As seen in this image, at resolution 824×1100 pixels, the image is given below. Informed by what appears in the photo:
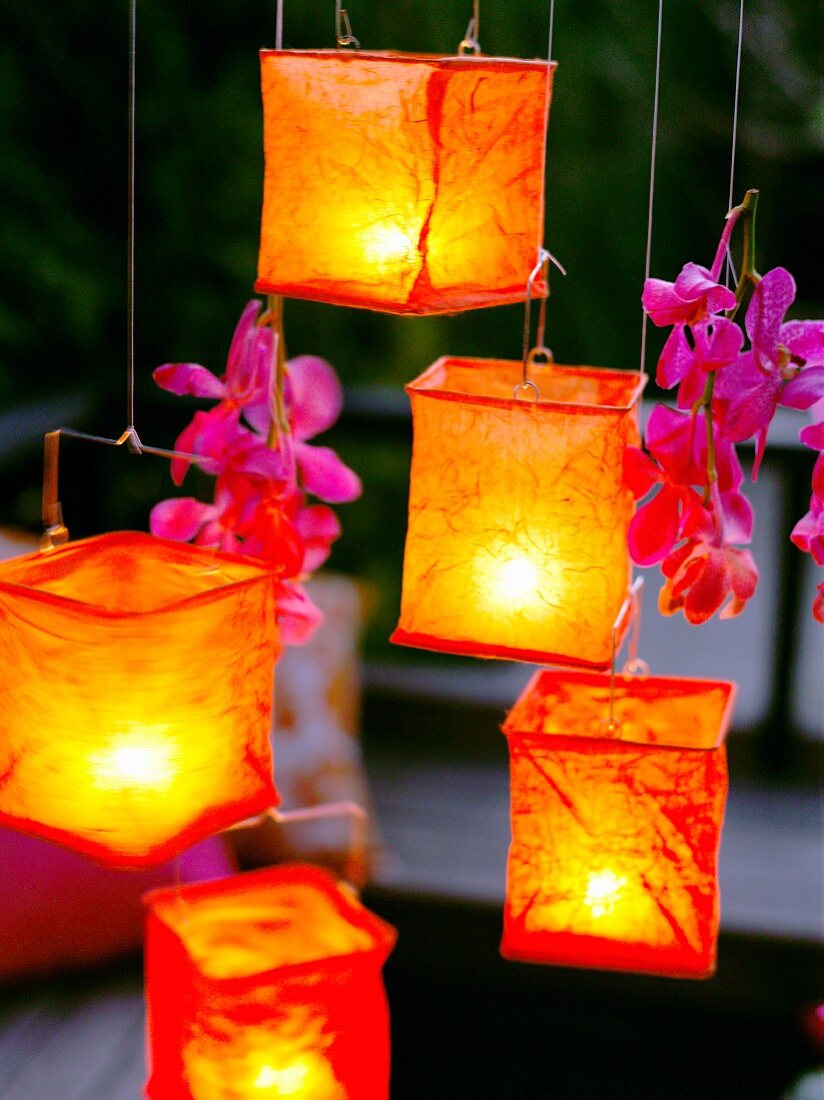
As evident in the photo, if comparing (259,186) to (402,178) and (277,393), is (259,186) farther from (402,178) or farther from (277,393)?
(402,178)

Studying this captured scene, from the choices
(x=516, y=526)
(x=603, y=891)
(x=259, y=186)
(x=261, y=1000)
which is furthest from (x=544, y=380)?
(x=259, y=186)

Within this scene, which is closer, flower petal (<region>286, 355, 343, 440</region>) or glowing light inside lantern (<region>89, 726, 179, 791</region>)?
glowing light inside lantern (<region>89, 726, 179, 791</region>)

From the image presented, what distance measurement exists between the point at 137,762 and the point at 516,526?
33 centimetres

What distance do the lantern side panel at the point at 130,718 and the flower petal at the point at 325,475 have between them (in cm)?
21

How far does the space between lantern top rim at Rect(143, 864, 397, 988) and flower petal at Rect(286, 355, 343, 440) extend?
15.1 inches

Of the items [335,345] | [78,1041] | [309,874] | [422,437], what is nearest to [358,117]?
[422,437]

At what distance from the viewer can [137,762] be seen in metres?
1.06

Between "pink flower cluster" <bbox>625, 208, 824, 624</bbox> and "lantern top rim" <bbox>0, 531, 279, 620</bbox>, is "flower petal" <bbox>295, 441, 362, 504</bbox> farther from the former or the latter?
"pink flower cluster" <bbox>625, 208, 824, 624</bbox>

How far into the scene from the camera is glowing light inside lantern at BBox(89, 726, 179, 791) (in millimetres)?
1053

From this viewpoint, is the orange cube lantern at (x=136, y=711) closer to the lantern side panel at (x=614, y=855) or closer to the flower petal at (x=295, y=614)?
the flower petal at (x=295, y=614)

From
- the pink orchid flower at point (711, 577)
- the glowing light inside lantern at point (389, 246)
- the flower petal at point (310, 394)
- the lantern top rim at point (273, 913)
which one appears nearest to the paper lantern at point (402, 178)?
the glowing light inside lantern at point (389, 246)

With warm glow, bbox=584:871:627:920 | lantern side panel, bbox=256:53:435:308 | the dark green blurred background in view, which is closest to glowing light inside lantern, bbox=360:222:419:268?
lantern side panel, bbox=256:53:435:308

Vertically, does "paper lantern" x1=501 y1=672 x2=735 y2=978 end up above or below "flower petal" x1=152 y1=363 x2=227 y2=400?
below

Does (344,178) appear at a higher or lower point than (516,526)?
higher
